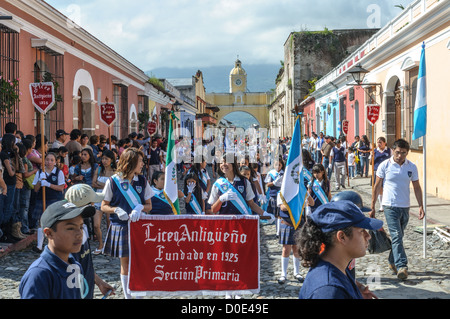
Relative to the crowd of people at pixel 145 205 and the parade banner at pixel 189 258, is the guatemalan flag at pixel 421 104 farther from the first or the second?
the parade banner at pixel 189 258

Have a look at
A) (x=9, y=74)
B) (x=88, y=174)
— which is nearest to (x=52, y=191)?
(x=88, y=174)

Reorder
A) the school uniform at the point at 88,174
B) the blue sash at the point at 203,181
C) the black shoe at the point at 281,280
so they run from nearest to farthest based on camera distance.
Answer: the black shoe at the point at 281,280 → the blue sash at the point at 203,181 → the school uniform at the point at 88,174

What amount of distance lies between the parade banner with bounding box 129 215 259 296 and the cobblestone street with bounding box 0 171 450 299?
2.09 ft

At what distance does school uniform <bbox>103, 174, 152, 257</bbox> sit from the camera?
5211mm

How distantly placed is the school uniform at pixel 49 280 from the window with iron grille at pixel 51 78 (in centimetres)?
1032

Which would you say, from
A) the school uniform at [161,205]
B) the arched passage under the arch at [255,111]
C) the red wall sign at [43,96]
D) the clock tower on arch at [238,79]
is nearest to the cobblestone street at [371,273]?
the school uniform at [161,205]

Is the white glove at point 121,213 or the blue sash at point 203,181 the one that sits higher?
the blue sash at point 203,181

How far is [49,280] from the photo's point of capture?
8.16 feet

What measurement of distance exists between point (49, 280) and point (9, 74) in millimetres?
9257

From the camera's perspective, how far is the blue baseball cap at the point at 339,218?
2.40 metres

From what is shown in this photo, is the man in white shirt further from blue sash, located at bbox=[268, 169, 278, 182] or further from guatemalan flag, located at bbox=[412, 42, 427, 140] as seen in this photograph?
blue sash, located at bbox=[268, 169, 278, 182]

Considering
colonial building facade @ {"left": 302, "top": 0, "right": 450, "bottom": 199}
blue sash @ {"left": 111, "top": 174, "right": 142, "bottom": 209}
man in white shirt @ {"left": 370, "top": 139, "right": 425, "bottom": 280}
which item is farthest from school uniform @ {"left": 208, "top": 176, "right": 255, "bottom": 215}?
colonial building facade @ {"left": 302, "top": 0, "right": 450, "bottom": 199}

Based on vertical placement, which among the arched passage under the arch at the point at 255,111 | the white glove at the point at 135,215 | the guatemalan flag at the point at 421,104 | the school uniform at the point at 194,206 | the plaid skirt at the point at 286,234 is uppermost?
the arched passage under the arch at the point at 255,111
